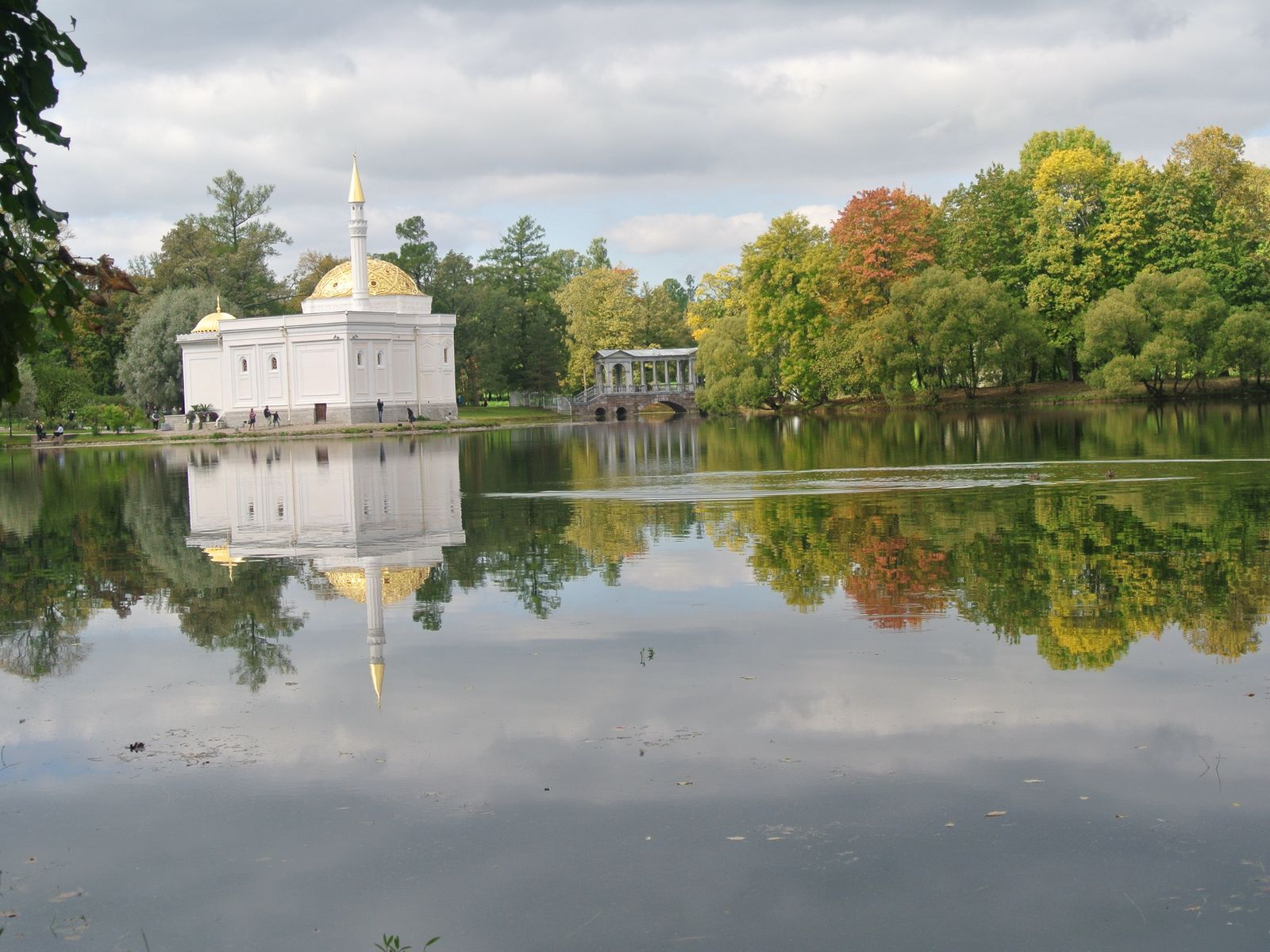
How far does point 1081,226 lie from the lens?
6931 cm

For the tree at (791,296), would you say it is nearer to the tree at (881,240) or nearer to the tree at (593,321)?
the tree at (881,240)

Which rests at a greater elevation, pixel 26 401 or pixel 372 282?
pixel 372 282

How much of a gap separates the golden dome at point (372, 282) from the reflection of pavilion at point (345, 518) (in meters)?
45.6

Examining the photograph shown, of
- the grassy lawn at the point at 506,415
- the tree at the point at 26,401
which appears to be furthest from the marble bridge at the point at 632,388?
the tree at the point at 26,401

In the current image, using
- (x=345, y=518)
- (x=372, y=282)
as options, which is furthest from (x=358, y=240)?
(x=345, y=518)

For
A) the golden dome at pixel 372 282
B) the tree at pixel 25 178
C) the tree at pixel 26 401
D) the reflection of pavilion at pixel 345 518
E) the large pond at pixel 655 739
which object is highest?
the golden dome at pixel 372 282

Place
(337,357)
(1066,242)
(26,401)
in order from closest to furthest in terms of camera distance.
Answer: (26,401) → (1066,242) → (337,357)

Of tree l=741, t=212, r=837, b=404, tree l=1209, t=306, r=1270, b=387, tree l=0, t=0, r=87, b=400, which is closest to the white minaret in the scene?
tree l=741, t=212, r=837, b=404

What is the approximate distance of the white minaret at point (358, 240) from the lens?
Answer: 8106cm

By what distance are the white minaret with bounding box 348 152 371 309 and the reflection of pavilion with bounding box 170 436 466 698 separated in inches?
1660

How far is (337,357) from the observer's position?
78.1 m

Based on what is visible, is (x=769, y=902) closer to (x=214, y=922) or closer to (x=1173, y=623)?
(x=214, y=922)

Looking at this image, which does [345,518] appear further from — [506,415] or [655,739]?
[506,415]

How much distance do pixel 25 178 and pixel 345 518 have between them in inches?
672
